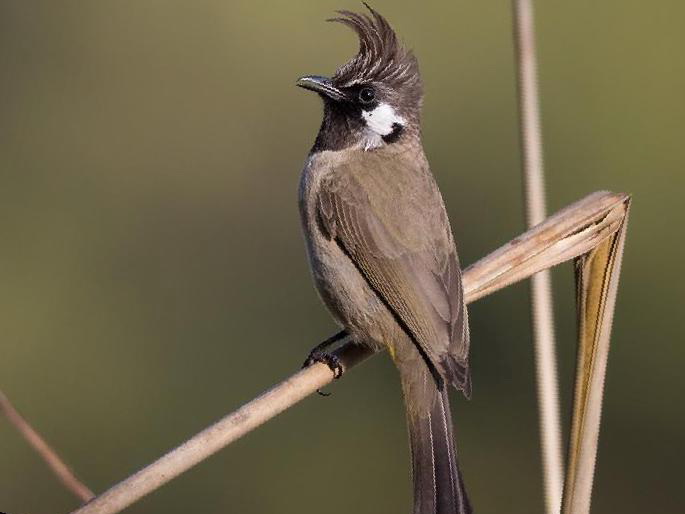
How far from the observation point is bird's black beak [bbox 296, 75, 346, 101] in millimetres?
3869

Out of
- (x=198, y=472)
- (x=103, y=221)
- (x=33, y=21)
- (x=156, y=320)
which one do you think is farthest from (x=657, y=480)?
(x=33, y=21)

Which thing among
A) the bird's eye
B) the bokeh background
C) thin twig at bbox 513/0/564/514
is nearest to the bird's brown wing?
the bird's eye

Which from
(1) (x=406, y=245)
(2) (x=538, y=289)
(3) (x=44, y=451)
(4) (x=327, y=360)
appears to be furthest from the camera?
(1) (x=406, y=245)

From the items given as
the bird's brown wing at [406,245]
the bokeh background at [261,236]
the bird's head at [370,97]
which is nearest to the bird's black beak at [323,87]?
the bird's head at [370,97]

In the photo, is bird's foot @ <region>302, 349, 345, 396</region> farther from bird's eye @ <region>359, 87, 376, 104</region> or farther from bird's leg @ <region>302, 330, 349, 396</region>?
bird's eye @ <region>359, 87, 376, 104</region>

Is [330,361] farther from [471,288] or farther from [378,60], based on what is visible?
[378,60]

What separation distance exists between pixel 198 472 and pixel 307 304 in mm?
839

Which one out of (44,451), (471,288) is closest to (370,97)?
(471,288)

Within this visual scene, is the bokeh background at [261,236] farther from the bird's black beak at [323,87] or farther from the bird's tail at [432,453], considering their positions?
the bird's tail at [432,453]

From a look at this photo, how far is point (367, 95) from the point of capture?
3869 millimetres

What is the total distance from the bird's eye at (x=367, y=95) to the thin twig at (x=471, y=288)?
2.37 feet

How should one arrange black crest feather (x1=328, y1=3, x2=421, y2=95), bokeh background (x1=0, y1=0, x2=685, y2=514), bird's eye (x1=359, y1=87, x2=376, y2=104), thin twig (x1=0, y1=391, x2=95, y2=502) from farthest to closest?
bokeh background (x1=0, y1=0, x2=685, y2=514) → bird's eye (x1=359, y1=87, x2=376, y2=104) → black crest feather (x1=328, y1=3, x2=421, y2=95) → thin twig (x1=0, y1=391, x2=95, y2=502)

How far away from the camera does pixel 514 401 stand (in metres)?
5.38

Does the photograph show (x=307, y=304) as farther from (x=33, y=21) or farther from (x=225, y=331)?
(x=33, y=21)
